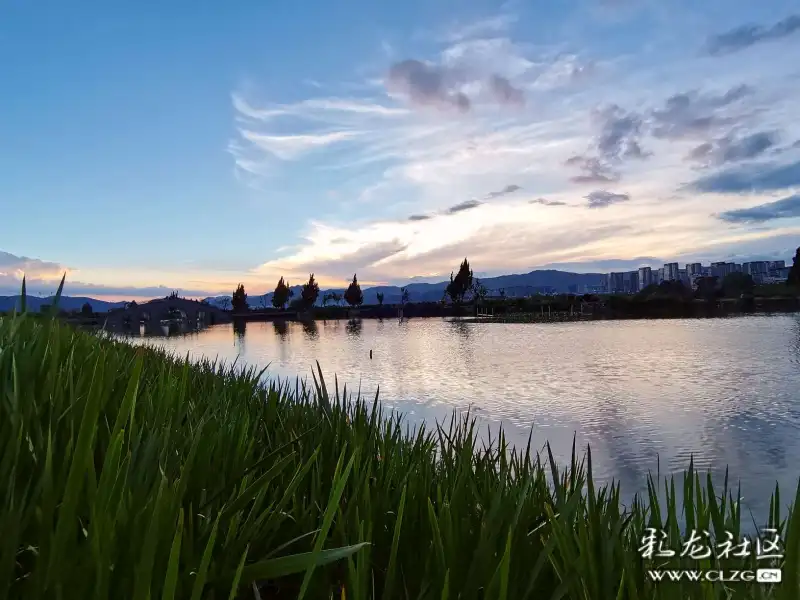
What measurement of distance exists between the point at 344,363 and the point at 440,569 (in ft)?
92.8

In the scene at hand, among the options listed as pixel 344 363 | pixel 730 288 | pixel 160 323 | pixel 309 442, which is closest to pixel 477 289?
pixel 730 288

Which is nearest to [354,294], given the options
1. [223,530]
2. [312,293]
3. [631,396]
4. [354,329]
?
[312,293]

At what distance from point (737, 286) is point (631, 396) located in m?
107

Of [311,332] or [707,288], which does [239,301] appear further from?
[707,288]

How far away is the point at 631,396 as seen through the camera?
55.9ft

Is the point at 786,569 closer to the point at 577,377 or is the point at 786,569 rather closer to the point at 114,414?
the point at 114,414

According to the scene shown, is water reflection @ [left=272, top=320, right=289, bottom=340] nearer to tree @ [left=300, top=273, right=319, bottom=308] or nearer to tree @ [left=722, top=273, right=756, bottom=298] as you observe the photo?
tree @ [left=300, top=273, right=319, bottom=308]

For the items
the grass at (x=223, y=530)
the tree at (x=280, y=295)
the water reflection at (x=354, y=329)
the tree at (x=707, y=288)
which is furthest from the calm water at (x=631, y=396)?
the tree at (x=280, y=295)

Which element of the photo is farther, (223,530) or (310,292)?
(310,292)

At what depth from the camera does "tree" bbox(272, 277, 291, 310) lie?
122125 mm

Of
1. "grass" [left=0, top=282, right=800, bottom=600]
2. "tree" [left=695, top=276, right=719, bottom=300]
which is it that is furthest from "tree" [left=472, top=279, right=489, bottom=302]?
"grass" [left=0, top=282, right=800, bottom=600]

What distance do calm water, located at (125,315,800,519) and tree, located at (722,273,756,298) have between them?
7890cm

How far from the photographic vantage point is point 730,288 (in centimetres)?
10806

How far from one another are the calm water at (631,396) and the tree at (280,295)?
293 feet
